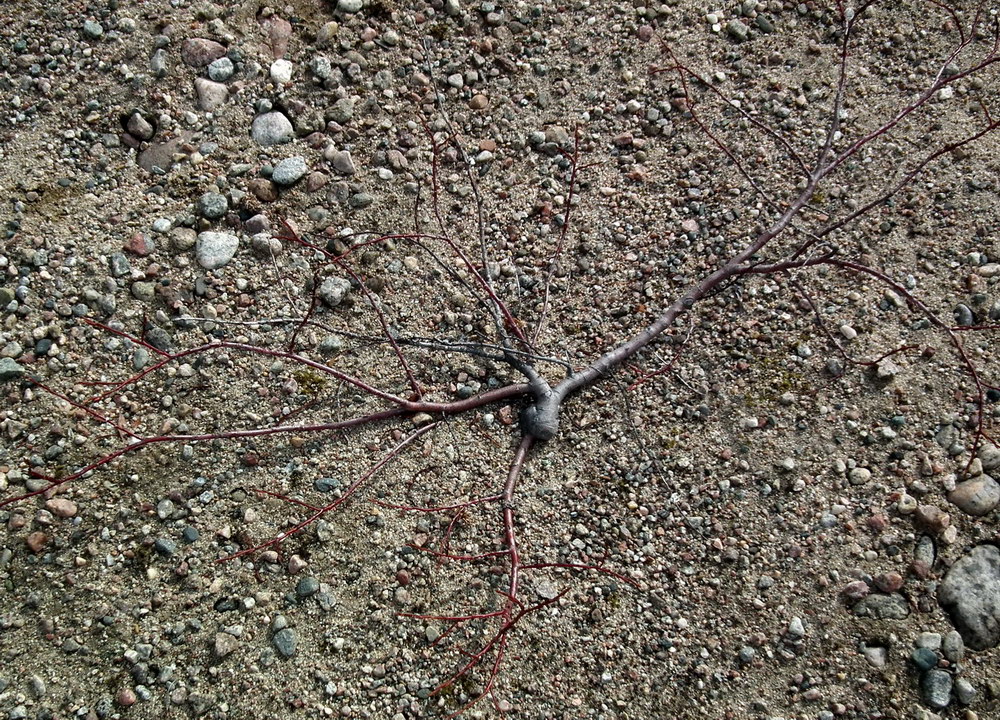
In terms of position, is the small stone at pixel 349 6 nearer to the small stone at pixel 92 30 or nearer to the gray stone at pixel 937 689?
the small stone at pixel 92 30

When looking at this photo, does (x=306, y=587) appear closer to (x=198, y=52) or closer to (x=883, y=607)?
(x=883, y=607)

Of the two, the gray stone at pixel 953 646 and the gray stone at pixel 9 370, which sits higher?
the gray stone at pixel 953 646

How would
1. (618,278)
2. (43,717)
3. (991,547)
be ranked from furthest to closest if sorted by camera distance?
(618,278) < (991,547) < (43,717)

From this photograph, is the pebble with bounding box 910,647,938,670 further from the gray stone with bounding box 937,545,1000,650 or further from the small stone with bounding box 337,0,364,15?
the small stone with bounding box 337,0,364,15

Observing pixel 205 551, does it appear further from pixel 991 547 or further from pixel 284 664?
pixel 991 547

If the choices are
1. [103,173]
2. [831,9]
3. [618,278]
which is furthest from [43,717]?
[831,9]

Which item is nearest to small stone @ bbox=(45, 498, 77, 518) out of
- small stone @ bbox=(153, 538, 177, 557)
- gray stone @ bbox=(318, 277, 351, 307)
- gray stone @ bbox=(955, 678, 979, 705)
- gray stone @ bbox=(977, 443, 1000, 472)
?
small stone @ bbox=(153, 538, 177, 557)

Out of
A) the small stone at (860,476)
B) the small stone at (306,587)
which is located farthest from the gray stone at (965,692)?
the small stone at (306,587)
